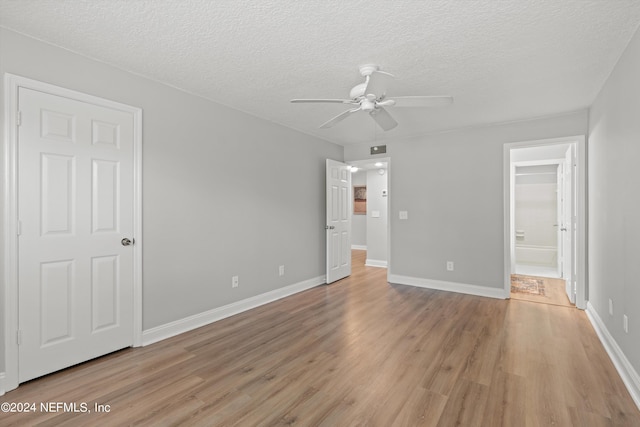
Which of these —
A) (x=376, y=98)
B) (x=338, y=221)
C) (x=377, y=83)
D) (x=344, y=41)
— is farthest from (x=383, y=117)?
(x=338, y=221)

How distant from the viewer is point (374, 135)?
5098 mm

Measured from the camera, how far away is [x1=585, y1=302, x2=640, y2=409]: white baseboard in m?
2.05

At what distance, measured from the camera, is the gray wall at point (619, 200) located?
83.7 inches

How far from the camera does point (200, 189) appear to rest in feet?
11.0

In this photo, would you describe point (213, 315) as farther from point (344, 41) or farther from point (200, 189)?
point (344, 41)

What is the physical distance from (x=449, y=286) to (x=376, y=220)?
260 centimetres

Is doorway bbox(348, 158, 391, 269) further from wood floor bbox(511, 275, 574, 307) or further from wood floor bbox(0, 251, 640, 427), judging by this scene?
wood floor bbox(0, 251, 640, 427)

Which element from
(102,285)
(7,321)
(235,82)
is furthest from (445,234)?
(7,321)

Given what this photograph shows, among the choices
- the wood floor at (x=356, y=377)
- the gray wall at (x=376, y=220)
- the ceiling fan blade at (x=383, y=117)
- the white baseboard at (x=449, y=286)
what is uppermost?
the ceiling fan blade at (x=383, y=117)

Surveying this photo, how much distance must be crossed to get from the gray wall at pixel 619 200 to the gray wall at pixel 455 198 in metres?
1.06

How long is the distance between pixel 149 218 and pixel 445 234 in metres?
4.09

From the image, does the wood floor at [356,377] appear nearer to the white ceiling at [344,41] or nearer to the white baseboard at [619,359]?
the white baseboard at [619,359]

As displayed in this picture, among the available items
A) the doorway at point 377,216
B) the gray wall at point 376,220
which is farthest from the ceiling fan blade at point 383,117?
the gray wall at point 376,220

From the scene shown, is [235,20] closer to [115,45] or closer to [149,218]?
[115,45]
